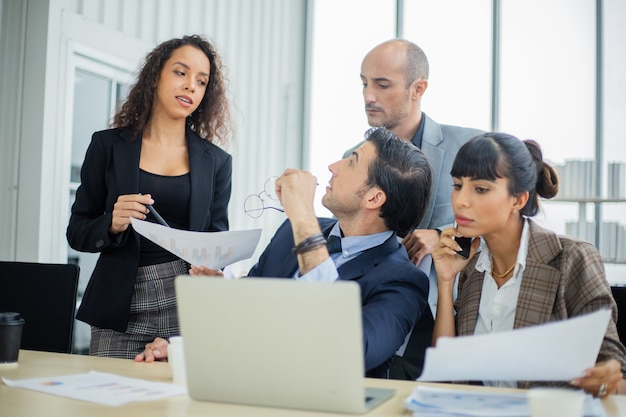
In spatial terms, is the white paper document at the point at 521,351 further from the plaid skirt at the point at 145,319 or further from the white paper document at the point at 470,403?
the plaid skirt at the point at 145,319

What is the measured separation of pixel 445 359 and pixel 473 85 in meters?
5.18

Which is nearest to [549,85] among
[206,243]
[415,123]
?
[415,123]

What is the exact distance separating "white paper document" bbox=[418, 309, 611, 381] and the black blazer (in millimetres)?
1407

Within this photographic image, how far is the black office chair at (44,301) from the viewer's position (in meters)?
2.07

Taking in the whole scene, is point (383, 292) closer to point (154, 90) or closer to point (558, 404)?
point (558, 404)

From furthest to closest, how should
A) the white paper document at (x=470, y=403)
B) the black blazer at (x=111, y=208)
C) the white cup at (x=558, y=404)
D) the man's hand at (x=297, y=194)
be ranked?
the black blazer at (x=111, y=208) < the man's hand at (x=297, y=194) < the white paper document at (x=470, y=403) < the white cup at (x=558, y=404)

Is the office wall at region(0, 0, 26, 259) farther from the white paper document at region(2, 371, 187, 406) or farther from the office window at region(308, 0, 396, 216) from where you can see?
the office window at region(308, 0, 396, 216)

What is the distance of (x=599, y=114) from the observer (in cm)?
561

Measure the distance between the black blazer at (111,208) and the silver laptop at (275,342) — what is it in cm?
112

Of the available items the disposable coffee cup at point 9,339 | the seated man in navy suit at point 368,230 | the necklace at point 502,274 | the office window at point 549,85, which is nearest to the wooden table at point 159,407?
the disposable coffee cup at point 9,339

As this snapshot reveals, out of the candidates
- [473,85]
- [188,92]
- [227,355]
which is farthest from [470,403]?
[473,85]

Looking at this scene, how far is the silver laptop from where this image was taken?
1118mm

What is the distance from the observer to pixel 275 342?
116 centimetres

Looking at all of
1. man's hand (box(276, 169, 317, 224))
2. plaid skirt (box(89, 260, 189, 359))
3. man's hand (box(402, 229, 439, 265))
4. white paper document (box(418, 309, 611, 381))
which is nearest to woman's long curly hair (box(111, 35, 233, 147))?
plaid skirt (box(89, 260, 189, 359))
